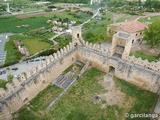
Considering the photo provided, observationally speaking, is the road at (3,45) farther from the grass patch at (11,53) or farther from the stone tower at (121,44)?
the stone tower at (121,44)

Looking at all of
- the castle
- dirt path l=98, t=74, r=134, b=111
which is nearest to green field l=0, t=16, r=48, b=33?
the castle

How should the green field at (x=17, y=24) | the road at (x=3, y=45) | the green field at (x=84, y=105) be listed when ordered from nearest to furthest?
the green field at (x=84, y=105) → the road at (x=3, y=45) → the green field at (x=17, y=24)

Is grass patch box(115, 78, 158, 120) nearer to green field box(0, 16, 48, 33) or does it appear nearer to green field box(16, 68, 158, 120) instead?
green field box(16, 68, 158, 120)

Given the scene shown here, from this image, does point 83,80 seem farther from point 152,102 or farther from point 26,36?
point 26,36

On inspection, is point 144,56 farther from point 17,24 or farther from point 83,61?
point 17,24

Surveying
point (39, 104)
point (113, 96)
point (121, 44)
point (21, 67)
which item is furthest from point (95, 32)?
point (39, 104)

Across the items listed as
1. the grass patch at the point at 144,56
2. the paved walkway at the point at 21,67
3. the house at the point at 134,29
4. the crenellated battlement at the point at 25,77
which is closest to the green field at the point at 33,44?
the paved walkway at the point at 21,67

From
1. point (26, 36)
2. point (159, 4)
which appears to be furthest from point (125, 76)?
point (159, 4)
